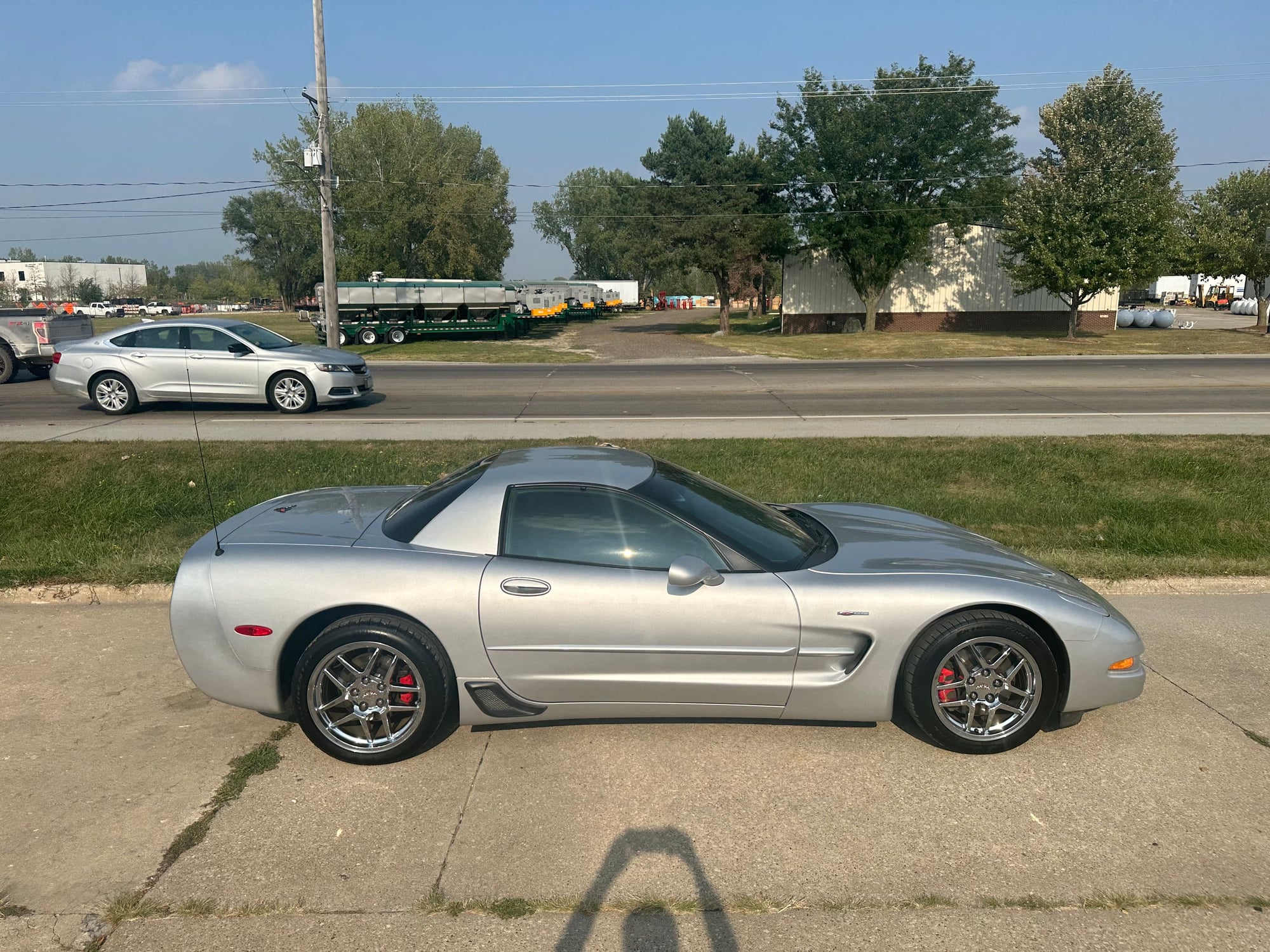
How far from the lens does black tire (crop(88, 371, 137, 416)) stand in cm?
1470

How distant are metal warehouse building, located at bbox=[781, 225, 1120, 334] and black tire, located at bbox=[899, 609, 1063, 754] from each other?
140 ft

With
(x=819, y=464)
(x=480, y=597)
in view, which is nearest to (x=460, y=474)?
(x=480, y=597)

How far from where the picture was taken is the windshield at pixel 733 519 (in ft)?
14.1

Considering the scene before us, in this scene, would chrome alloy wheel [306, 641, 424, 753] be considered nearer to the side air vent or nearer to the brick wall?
the side air vent

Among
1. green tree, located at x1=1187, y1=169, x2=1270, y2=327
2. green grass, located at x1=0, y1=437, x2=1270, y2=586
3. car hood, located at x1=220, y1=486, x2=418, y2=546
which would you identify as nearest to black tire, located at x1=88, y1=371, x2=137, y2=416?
green grass, located at x1=0, y1=437, x2=1270, y2=586

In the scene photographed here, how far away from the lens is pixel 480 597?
408 cm

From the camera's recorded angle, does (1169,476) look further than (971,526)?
Yes

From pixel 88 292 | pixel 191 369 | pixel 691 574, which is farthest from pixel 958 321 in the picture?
pixel 88 292

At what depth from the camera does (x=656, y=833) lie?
3.61 metres

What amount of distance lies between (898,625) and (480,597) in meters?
1.79

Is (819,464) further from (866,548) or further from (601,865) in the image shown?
(601,865)

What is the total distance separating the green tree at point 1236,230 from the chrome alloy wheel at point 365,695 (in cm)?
4166

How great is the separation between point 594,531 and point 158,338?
1303 centimetres

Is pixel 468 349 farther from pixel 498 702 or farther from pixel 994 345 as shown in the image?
pixel 498 702
